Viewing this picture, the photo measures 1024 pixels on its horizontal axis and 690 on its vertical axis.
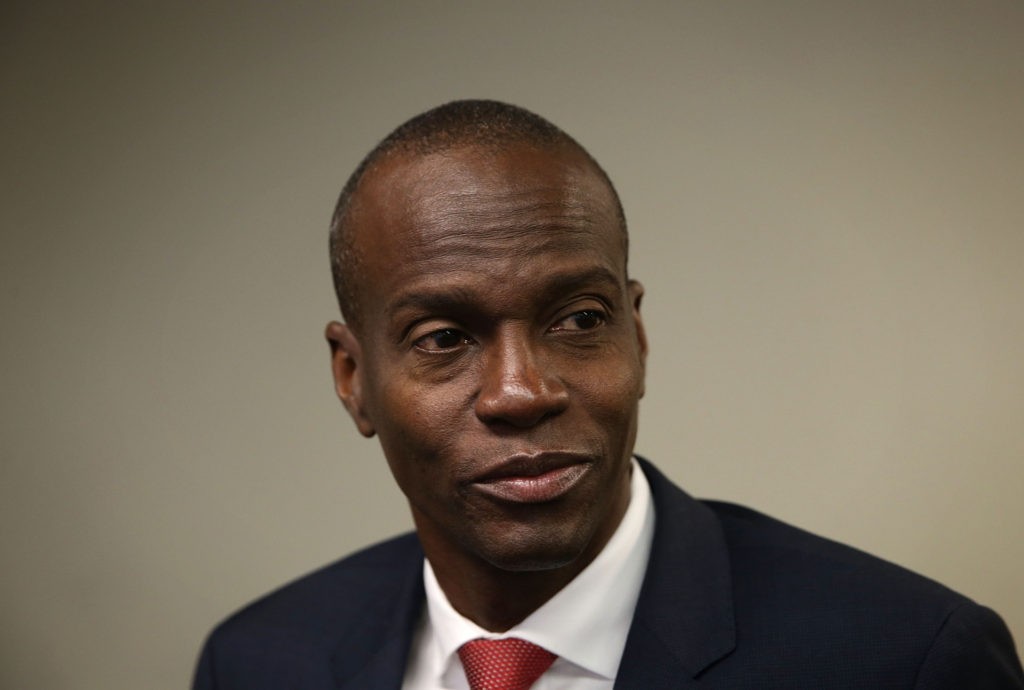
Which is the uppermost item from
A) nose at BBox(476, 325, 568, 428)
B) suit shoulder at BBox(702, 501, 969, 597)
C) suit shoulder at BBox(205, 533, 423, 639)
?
nose at BBox(476, 325, 568, 428)

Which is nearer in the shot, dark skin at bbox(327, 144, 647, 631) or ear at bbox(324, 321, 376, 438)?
dark skin at bbox(327, 144, 647, 631)

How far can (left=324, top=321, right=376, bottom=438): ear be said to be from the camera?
9.11 ft

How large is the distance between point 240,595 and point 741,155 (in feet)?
6.46

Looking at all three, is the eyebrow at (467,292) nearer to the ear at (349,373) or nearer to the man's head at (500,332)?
the man's head at (500,332)

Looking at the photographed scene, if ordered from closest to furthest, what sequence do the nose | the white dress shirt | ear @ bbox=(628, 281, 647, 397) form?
the nose, the white dress shirt, ear @ bbox=(628, 281, 647, 397)

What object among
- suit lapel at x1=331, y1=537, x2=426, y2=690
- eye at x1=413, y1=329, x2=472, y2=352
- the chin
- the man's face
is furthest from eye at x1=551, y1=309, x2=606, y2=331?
suit lapel at x1=331, y1=537, x2=426, y2=690

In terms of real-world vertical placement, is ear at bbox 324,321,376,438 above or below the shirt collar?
above

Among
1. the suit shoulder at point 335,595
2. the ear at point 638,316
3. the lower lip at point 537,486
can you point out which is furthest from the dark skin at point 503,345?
the suit shoulder at point 335,595

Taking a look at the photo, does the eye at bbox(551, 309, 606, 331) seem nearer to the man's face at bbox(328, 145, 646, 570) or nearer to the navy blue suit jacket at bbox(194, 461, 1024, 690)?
the man's face at bbox(328, 145, 646, 570)

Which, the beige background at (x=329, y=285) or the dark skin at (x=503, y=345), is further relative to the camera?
the beige background at (x=329, y=285)

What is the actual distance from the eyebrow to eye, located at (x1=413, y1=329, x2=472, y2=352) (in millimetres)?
49

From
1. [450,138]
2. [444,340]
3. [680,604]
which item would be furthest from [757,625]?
[450,138]

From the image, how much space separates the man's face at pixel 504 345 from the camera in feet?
7.82

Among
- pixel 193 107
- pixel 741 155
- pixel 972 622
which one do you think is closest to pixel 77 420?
pixel 193 107
